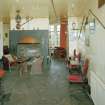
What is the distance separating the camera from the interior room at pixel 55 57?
5898 mm

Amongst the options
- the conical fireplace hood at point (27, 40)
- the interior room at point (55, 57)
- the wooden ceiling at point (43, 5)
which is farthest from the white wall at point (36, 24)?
the wooden ceiling at point (43, 5)

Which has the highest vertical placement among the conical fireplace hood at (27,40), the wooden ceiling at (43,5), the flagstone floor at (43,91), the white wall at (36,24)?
the wooden ceiling at (43,5)

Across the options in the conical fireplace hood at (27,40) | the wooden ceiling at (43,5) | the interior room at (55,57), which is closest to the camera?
the interior room at (55,57)

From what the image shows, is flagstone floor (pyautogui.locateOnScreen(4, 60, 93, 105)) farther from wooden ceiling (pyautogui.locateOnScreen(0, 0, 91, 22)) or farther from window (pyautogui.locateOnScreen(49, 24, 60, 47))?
window (pyautogui.locateOnScreen(49, 24, 60, 47))

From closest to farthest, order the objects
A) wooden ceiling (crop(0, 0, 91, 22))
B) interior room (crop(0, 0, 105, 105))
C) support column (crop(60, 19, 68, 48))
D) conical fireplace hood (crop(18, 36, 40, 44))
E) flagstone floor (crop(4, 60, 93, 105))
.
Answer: interior room (crop(0, 0, 105, 105))
flagstone floor (crop(4, 60, 93, 105))
wooden ceiling (crop(0, 0, 91, 22))
conical fireplace hood (crop(18, 36, 40, 44))
support column (crop(60, 19, 68, 48))

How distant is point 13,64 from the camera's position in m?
12.0

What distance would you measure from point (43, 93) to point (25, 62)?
4.02 m

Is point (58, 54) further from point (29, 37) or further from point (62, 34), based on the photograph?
point (29, 37)

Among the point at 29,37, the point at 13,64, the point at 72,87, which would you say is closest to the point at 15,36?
the point at 29,37

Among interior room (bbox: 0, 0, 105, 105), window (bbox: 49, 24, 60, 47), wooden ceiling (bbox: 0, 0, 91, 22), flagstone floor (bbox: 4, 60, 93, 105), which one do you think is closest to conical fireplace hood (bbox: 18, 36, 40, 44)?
interior room (bbox: 0, 0, 105, 105)

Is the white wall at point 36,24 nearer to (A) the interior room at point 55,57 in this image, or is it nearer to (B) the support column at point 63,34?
(A) the interior room at point 55,57

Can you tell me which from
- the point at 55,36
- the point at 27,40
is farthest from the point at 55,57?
the point at 27,40

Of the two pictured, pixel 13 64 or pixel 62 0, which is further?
pixel 13 64

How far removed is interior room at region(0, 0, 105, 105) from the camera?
5898 millimetres
